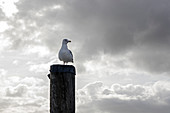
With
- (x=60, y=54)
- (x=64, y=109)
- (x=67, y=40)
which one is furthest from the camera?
(x=67, y=40)

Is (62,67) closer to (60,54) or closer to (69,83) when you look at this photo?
(69,83)

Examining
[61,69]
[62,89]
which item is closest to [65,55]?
[61,69]

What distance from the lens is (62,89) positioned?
6840 mm

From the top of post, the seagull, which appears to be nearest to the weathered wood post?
the top of post

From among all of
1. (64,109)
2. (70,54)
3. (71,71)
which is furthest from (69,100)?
(70,54)

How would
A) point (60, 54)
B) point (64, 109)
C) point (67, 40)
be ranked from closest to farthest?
point (64, 109) → point (60, 54) → point (67, 40)

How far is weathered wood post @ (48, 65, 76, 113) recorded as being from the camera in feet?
22.2

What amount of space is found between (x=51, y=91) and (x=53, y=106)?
15.2 inches

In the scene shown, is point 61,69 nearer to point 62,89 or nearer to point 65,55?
point 62,89

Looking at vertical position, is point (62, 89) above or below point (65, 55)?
below

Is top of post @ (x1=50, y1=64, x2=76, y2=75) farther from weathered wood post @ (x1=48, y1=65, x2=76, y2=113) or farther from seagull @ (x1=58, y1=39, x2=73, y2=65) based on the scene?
seagull @ (x1=58, y1=39, x2=73, y2=65)

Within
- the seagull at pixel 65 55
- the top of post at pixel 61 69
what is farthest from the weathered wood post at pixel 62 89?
the seagull at pixel 65 55

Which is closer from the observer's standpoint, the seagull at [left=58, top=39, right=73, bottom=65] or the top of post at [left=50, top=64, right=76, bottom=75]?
the top of post at [left=50, top=64, right=76, bottom=75]

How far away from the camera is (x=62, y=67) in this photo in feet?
23.0
